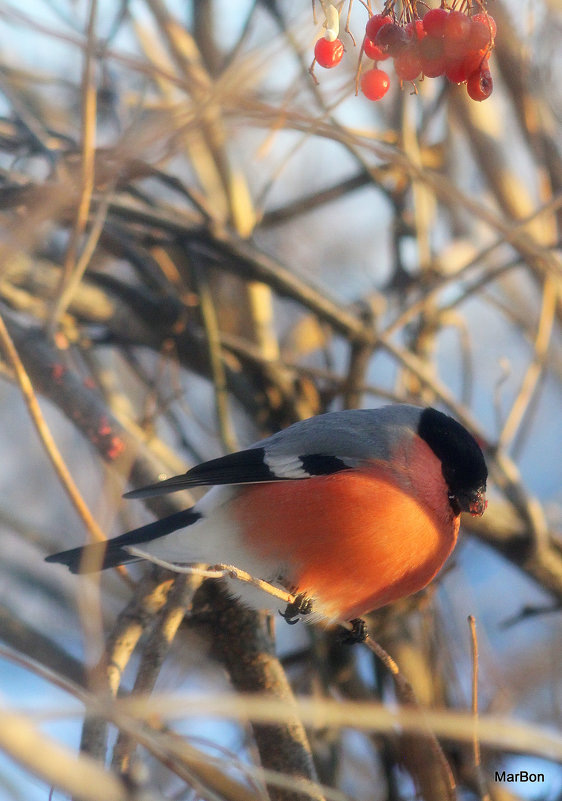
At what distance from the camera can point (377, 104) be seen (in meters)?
3.32

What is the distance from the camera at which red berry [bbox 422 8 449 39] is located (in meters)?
1.40

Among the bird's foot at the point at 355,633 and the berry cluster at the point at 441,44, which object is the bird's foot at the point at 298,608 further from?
the berry cluster at the point at 441,44

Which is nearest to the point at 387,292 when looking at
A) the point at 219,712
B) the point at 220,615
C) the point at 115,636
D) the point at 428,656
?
the point at 428,656

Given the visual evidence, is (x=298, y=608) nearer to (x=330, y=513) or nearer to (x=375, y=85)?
(x=330, y=513)

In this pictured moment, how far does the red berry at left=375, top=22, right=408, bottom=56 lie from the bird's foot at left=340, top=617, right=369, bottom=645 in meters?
1.25

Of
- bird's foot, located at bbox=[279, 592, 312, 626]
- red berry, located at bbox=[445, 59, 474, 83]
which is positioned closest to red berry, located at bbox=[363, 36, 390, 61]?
red berry, located at bbox=[445, 59, 474, 83]

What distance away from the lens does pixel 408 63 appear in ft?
4.68

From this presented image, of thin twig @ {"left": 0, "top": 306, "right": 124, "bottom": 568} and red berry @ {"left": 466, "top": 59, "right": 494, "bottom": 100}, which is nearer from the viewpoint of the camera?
red berry @ {"left": 466, "top": 59, "right": 494, "bottom": 100}

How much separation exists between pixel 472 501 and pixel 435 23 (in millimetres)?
1098

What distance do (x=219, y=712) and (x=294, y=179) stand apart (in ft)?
13.3

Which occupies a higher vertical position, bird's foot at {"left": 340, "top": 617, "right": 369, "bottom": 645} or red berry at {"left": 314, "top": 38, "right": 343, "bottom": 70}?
red berry at {"left": 314, "top": 38, "right": 343, "bottom": 70}

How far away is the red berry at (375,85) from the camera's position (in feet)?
5.16

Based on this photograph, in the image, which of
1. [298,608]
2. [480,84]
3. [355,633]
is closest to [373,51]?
[480,84]

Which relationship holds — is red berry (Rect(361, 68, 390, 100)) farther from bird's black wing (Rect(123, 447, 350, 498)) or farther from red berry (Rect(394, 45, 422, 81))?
bird's black wing (Rect(123, 447, 350, 498))
